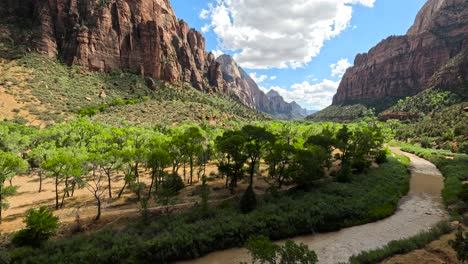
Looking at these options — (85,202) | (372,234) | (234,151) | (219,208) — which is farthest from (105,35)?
(372,234)

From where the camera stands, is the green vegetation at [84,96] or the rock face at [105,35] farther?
the rock face at [105,35]

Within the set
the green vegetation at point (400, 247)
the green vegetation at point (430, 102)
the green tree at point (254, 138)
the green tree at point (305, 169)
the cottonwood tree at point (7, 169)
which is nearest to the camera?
the green vegetation at point (400, 247)

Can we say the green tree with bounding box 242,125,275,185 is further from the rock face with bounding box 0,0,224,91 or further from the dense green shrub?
the rock face with bounding box 0,0,224,91

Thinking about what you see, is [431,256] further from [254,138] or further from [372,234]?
[254,138]

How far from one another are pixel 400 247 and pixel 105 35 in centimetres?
14809

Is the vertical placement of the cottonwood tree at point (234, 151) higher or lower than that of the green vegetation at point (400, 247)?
higher

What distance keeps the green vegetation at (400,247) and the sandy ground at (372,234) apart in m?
2.09

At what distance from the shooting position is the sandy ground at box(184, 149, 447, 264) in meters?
22.4

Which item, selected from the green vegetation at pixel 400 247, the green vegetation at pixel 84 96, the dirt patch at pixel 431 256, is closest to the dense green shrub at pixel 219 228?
the green vegetation at pixel 400 247

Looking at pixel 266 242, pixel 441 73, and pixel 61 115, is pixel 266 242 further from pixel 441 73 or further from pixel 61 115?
pixel 441 73

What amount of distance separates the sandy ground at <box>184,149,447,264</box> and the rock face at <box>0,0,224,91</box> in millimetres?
126416

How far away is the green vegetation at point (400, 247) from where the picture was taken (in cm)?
1945

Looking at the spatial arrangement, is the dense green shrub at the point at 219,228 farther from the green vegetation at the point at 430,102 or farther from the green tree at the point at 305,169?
the green vegetation at the point at 430,102

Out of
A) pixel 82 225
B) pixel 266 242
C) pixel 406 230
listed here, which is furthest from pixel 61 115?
pixel 406 230
